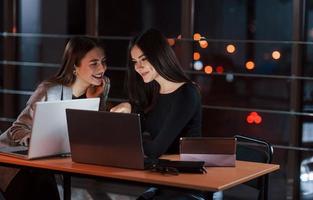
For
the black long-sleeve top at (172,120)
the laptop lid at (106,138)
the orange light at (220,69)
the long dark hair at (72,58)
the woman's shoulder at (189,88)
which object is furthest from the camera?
the orange light at (220,69)

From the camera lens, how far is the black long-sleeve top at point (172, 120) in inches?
105

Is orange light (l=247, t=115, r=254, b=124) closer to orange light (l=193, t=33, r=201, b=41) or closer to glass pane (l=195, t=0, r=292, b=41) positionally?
glass pane (l=195, t=0, r=292, b=41)

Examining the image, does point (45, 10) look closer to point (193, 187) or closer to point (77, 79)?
point (77, 79)

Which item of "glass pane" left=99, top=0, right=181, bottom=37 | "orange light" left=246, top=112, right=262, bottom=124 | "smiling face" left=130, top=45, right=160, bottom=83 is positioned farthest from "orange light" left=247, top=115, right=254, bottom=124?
"smiling face" left=130, top=45, right=160, bottom=83

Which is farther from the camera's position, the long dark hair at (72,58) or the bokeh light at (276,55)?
the bokeh light at (276,55)

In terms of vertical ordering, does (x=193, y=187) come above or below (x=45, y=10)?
below

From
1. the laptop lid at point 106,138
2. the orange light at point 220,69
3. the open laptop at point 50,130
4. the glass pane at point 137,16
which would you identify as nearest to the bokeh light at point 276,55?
the orange light at point 220,69

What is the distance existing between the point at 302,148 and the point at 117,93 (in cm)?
162

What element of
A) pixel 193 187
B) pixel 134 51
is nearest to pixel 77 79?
pixel 134 51

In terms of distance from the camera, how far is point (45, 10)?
538cm

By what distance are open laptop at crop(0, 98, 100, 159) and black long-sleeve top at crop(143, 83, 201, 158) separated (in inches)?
13.1

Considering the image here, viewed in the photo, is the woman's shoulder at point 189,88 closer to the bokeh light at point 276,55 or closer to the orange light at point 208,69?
the bokeh light at point 276,55

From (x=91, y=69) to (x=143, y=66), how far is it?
495mm

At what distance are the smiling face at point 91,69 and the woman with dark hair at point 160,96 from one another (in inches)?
10.3
